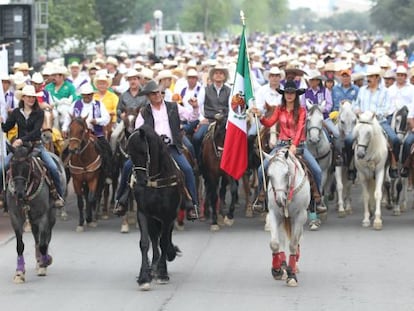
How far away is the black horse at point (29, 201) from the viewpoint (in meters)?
16.9

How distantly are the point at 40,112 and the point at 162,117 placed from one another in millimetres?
1841

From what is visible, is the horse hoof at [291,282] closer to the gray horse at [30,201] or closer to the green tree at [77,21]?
the gray horse at [30,201]

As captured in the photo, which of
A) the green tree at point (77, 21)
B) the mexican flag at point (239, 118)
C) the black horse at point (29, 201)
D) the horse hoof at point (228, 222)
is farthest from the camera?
the green tree at point (77, 21)

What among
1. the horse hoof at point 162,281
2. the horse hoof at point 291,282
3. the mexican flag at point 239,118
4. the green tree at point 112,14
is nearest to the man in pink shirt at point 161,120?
the horse hoof at point 162,281

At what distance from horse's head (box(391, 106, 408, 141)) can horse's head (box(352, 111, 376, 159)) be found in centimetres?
196

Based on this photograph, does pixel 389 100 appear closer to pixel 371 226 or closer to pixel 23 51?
pixel 371 226

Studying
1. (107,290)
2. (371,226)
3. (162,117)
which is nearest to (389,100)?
(371,226)

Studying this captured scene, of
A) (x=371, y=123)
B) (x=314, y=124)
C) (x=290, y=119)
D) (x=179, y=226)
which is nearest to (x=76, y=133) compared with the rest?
(x=179, y=226)

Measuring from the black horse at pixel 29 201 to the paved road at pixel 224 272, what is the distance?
33 centimetres

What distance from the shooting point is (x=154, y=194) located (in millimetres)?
16656

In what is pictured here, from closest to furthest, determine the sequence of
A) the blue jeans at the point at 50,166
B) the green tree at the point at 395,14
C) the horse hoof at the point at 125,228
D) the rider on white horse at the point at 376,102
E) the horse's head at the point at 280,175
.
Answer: the horse's head at the point at 280,175
the blue jeans at the point at 50,166
the horse hoof at the point at 125,228
the rider on white horse at the point at 376,102
the green tree at the point at 395,14

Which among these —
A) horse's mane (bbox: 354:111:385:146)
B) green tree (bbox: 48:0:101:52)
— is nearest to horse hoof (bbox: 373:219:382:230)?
horse's mane (bbox: 354:111:385:146)

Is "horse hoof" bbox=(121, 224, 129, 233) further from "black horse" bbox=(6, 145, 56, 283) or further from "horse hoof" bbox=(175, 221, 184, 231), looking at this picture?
"black horse" bbox=(6, 145, 56, 283)

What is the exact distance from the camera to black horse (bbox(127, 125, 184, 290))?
1636 cm
